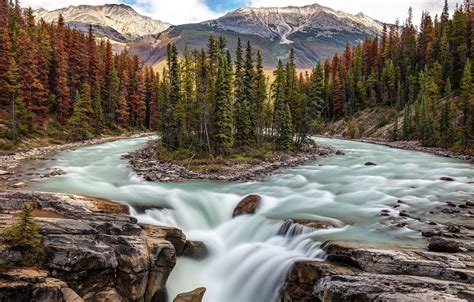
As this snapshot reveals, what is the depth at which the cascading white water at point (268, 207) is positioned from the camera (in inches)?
650

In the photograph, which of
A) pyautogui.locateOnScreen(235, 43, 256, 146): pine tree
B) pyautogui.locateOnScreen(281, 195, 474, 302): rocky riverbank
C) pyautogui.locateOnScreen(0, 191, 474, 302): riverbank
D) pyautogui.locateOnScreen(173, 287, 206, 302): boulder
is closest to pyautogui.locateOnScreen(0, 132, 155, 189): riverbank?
pyautogui.locateOnScreen(0, 191, 474, 302): riverbank

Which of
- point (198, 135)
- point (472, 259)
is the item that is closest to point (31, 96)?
point (198, 135)

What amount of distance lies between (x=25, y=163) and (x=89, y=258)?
1189 inches

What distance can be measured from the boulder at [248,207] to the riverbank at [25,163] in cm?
1556

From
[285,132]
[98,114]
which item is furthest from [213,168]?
[98,114]

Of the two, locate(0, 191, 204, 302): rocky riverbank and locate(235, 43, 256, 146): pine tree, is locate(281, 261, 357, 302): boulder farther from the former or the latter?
locate(235, 43, 256, 146): pine tree

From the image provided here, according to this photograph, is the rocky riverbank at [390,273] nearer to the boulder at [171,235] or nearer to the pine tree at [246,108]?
the boulder at [171,235]

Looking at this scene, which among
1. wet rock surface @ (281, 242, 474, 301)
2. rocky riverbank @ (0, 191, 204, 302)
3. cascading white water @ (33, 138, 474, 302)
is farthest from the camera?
cascading white water @ (33, 138, 474, 302)

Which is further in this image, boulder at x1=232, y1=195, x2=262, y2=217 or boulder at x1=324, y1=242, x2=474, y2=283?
boulder at x1=232, y1=195, x2=262, y2=217

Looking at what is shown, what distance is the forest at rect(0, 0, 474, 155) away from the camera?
4822 cm

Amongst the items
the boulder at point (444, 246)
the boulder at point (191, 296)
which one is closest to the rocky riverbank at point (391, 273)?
the boulder at point (444, 246)

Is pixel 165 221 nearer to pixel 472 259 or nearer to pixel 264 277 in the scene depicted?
pixel 264 277

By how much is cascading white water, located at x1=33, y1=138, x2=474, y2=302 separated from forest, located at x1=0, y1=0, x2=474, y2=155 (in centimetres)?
1258

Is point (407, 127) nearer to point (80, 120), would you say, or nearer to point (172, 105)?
point (172, 105)
